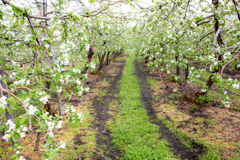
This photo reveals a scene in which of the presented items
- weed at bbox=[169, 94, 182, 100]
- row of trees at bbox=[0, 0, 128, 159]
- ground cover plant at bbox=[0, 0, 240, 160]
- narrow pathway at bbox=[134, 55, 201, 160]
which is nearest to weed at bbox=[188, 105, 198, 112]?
ground cover plant at bbox=[0, 0, 240, 160]

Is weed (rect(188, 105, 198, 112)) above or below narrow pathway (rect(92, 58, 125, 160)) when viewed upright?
above

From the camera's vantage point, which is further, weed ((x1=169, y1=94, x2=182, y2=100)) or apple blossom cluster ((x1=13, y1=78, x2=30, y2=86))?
weed ((x1=169, y1=94, x2=182, y2=100))

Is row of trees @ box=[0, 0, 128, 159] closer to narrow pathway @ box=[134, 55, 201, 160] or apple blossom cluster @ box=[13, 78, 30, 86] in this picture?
apple blossom cluster @ box=[13, 78, 30, 86]

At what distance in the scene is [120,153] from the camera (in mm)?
6121

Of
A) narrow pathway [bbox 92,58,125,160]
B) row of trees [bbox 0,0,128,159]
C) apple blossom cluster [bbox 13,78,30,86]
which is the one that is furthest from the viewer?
narrow pathway [bbox 92,58,125,160]

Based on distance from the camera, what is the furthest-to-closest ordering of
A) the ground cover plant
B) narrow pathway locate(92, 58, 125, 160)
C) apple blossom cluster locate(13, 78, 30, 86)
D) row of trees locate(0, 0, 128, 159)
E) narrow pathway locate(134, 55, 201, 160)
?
1. narrow pathway locate(92, 58, 125, 160)
2. narrow pathway locate(134, 55, 201, 160)
3. the ground cover plant
4. apple blossom cluster locate(13, 78, 30, 86)
5. row of trees locate(0, 0, 128, 159)

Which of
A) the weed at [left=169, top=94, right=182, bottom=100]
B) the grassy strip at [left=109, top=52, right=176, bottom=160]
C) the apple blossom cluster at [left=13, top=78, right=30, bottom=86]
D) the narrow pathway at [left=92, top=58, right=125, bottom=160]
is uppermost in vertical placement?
the apple blossom cluster at [left=13, top=78, right=30, bottom=86]

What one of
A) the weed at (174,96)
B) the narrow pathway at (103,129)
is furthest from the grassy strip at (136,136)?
the weed at (174,96)

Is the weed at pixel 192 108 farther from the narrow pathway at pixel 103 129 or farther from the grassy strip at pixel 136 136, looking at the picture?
the narrow pathway at pixel 103 129

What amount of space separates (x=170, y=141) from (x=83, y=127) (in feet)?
15.6

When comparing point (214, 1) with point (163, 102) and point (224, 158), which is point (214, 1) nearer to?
point (163, 102)

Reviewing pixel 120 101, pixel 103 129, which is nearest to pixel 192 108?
pixel 120 101

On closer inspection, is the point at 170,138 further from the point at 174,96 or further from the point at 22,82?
the point at 22,82

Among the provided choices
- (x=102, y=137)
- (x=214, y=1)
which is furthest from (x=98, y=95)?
(x=214, y=1)
